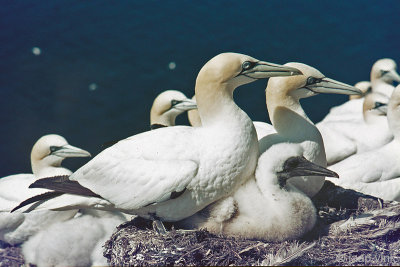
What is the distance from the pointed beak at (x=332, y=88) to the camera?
144 inches

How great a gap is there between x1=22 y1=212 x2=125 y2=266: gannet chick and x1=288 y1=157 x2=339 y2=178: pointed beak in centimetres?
139

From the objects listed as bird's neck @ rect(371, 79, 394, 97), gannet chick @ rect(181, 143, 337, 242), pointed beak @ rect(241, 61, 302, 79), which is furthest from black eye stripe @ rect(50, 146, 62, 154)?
bird's neck @ rect(371, 79, 394, 97)

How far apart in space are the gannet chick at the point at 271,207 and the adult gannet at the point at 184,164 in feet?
0.32

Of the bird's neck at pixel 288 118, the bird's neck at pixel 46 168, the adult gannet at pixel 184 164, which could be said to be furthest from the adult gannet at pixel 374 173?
the bird's neck at pixel 46 168

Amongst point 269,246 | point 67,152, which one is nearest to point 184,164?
point 269,246

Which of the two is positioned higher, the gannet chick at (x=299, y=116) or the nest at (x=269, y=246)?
the gannet chick at (x=299, y=116)

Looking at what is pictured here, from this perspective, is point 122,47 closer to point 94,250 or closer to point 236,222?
point 94,250

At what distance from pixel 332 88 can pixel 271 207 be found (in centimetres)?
96

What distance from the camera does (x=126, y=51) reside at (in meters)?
5.94

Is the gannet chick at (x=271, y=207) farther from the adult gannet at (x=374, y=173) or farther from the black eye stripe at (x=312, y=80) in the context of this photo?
the adult gannet at (x=374, y=173)

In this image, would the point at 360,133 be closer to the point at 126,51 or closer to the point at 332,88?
the point at 332,88

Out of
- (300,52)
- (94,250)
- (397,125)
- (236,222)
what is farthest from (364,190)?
(300,52)

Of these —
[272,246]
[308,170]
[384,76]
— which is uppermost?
[384,76]

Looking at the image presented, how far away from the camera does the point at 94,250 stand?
12.7 ft
